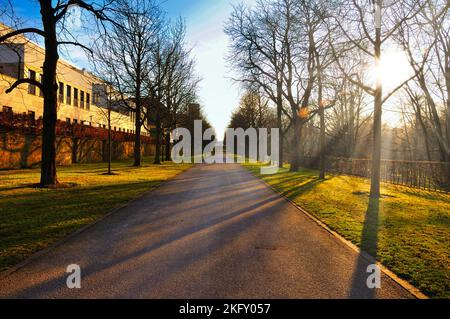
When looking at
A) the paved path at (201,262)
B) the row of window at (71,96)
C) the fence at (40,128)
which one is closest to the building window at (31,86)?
the row of window at (71,96)

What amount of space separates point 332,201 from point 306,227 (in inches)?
161

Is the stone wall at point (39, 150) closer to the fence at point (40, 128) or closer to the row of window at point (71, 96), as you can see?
the fence at point (40, 128)

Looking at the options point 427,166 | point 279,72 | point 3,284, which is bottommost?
point 3,284

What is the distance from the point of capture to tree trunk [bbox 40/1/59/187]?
42.7 ft

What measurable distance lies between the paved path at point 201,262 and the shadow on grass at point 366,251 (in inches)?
1.0

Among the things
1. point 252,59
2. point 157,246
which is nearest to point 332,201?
point 157,246

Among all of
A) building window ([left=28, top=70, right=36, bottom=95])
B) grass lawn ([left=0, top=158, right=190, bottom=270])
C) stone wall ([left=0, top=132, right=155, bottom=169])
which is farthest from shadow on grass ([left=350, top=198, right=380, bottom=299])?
building window ([left=28, top=70, right=36, bottom=95])

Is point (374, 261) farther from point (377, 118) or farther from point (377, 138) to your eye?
point (377, 118)

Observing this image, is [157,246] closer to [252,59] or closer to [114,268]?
[114,268]

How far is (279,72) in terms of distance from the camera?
87.5 feet

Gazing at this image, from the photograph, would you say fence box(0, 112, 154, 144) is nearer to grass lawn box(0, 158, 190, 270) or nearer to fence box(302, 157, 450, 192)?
grass lawn box(0, 158, 190, 270)

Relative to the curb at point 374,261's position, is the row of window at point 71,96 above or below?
above

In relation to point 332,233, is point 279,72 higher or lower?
higher

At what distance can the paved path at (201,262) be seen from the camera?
12.7 feet
